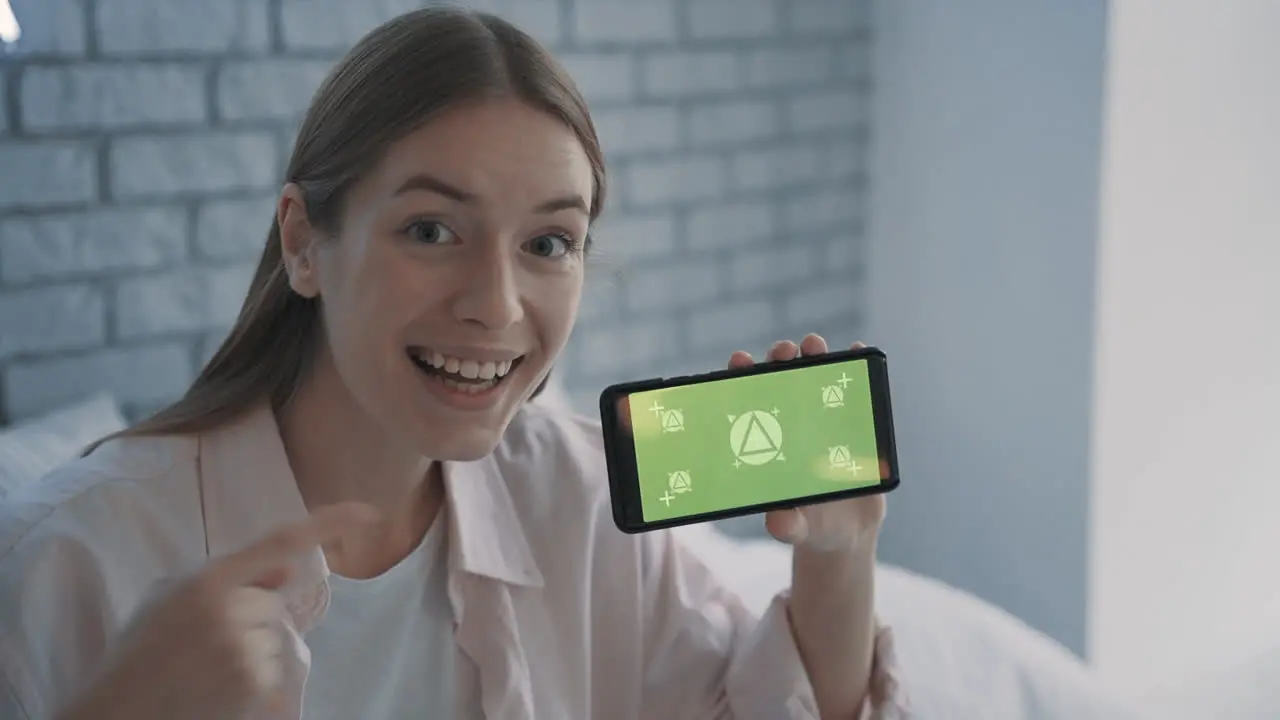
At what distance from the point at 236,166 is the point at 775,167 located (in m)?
0.97

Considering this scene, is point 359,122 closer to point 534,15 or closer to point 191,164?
point 191,164

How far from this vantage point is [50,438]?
4.68ft

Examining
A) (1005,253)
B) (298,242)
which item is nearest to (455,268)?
(298,242)

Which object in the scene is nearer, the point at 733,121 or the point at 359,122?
the point at 359,122

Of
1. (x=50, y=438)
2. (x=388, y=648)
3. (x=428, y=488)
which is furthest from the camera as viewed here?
(x=50, y=438)

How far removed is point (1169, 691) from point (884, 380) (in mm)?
1444

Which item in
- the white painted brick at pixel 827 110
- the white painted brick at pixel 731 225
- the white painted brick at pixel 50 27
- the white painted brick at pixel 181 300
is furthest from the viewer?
the white painted brick at pixel 827 110

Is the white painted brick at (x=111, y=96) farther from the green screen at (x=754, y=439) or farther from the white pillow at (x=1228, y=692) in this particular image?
the white pillow at (x=1228, y=692)

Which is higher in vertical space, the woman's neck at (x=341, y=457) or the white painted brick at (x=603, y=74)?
the white painted brick at (x=603, y=74)

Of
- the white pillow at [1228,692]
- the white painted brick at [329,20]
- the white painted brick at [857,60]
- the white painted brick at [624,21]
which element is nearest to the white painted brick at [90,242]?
the white painted brick at [329,20]

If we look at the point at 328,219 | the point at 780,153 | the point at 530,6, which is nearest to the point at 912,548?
the point at 780,153

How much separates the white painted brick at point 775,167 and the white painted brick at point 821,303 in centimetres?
19

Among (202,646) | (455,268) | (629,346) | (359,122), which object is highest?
(359,122)

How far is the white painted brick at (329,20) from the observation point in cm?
170
